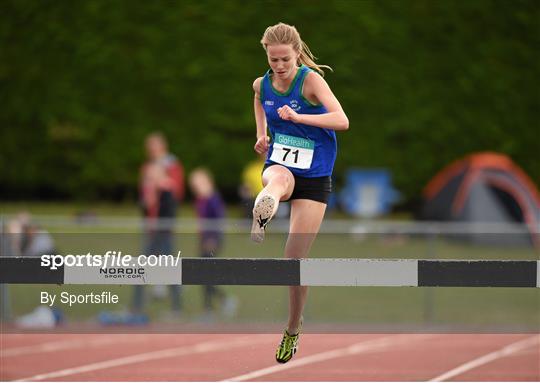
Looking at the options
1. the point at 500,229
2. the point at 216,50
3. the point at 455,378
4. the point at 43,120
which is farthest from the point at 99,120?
the point at 455,378

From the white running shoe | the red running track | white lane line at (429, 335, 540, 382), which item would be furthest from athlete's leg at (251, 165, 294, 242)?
white lane line at (429, 335, 540, 382)

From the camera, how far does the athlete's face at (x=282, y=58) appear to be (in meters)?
5.36

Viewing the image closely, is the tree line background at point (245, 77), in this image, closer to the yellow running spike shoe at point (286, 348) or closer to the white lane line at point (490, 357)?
the white lane line at point (490, 357)

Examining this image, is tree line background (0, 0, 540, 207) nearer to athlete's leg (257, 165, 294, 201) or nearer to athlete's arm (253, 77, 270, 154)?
athlete's arm (253, 77, 270, 154)

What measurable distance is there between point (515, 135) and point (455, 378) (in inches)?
373

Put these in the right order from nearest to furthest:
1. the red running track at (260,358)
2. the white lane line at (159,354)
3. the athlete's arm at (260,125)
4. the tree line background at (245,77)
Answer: the athlete's arm at (260,125) < the red running track at (260,358) < the white lane line at (159,354) < the tree line background at (245,77)

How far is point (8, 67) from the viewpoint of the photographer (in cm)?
1639

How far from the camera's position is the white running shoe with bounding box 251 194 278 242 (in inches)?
206

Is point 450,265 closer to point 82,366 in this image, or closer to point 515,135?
point 82,366

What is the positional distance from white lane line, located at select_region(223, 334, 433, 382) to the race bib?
1712 mm

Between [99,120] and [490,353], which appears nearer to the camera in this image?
[490,353]

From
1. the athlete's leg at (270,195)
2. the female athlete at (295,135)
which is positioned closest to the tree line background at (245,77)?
the female athlete at (295,135)

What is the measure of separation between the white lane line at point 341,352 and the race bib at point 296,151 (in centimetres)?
171

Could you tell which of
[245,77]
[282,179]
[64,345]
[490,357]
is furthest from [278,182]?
[245,77]
